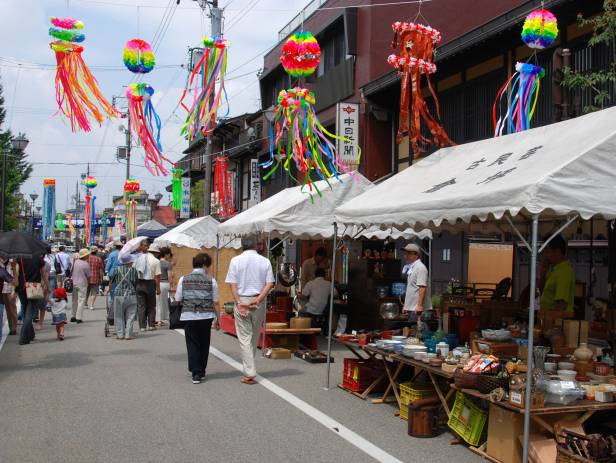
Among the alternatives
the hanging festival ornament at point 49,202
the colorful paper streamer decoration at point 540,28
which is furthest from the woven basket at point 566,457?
the hanging festival ornament at point 49,202

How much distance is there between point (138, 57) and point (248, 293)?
4351 mm

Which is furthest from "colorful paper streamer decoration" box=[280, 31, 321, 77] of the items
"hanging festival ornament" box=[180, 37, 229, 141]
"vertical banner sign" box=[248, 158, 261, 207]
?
"vertical banner sign" box=[248, 158, 261, 207]

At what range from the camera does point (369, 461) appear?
5484 mm

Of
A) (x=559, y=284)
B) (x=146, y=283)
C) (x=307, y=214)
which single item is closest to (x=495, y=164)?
(x=559, y=284)

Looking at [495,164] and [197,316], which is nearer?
[495,164]

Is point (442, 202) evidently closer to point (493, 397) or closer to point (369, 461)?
point (493, 397)

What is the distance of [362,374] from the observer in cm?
809

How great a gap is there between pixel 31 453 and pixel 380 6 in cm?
1776

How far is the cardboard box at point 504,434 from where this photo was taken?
5.33m

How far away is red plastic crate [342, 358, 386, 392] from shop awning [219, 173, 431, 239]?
317cm

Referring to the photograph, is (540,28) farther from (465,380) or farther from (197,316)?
(197,316)

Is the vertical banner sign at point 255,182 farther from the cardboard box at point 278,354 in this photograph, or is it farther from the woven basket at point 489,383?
the woven basket at point 489,383

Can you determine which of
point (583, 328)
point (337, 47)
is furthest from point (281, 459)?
point (337, 47)

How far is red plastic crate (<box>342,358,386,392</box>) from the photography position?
808 cm
